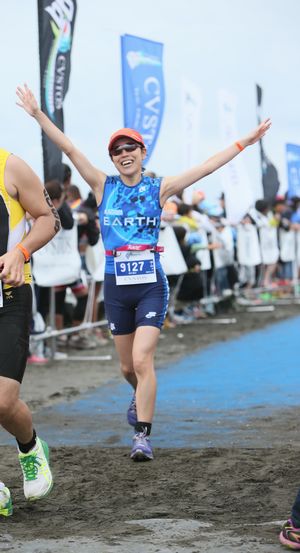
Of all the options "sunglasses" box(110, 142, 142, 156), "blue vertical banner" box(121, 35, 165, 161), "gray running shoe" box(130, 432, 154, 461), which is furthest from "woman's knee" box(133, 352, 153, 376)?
"blue vertical banner" box(121, 35, 165, 161)

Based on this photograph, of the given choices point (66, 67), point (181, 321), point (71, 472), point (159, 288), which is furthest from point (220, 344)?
point (71, 472)

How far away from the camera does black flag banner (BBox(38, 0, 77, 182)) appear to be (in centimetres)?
1282

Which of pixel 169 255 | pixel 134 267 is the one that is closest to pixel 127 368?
pixel 134 267

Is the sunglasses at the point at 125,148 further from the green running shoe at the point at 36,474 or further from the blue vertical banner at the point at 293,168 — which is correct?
the blue vertical banner at the point at 293,168

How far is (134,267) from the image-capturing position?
762 cm

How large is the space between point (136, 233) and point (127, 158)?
0.51 metres

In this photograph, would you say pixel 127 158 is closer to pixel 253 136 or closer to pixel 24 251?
pixel 253 136

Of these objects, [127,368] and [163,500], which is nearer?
[163,500]

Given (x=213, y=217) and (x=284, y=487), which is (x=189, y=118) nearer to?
(x=213, y=217)

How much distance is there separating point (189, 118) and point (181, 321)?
3.96 m

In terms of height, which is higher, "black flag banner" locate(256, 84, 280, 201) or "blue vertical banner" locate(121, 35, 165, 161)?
"blue vertical banner" locate(121, 35, 165, 161)

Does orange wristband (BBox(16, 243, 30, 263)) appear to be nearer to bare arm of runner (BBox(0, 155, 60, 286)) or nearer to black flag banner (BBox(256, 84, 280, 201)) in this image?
bare arm of runner (BBox(0, 155, 60, 286))

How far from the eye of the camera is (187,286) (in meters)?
18.2

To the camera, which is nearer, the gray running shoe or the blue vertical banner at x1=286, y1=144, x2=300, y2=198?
the gray running shoe
